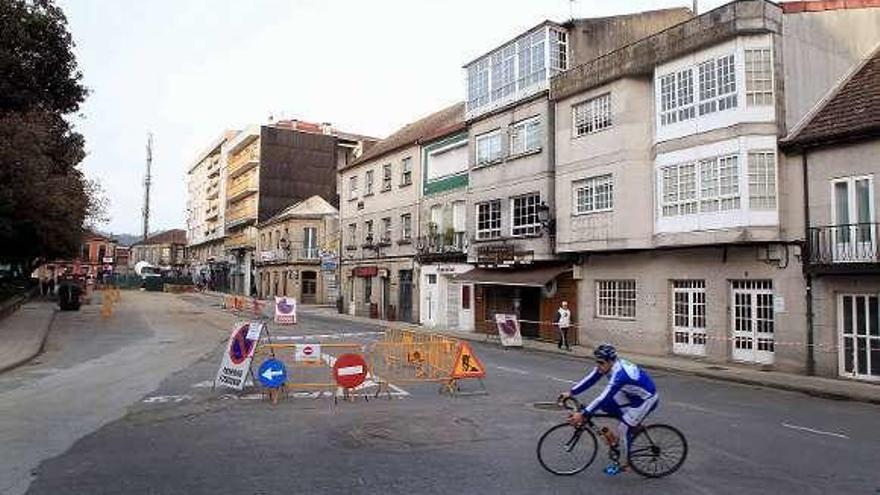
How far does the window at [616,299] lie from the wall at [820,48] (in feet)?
24.3

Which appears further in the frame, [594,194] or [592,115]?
[592,115]

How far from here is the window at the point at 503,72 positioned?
30672mm

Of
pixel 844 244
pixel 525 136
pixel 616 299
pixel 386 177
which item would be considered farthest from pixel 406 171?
pixel 844 244

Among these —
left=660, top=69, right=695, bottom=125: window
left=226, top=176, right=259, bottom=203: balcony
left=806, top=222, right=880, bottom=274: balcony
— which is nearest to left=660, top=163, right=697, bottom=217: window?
left=660, top=69, right=695, bottom=125: window

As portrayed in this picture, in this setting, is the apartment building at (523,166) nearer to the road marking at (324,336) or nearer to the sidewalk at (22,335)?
the road marking at (324,336)

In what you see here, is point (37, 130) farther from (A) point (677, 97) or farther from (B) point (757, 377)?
(B) point (757, 377)

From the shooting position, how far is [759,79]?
20.0 m

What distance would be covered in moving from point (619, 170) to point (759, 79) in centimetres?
535

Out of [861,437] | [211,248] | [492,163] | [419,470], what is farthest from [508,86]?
[211,248]

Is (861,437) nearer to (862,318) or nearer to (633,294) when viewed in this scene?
(862,318)

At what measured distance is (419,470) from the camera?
828 centimetres

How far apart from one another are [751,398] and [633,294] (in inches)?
381

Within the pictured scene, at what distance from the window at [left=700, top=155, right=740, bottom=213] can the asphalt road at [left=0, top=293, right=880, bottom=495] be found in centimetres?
527

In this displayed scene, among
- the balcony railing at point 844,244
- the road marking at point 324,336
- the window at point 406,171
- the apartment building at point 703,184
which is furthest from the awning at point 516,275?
the balcony railing at point 844,244
